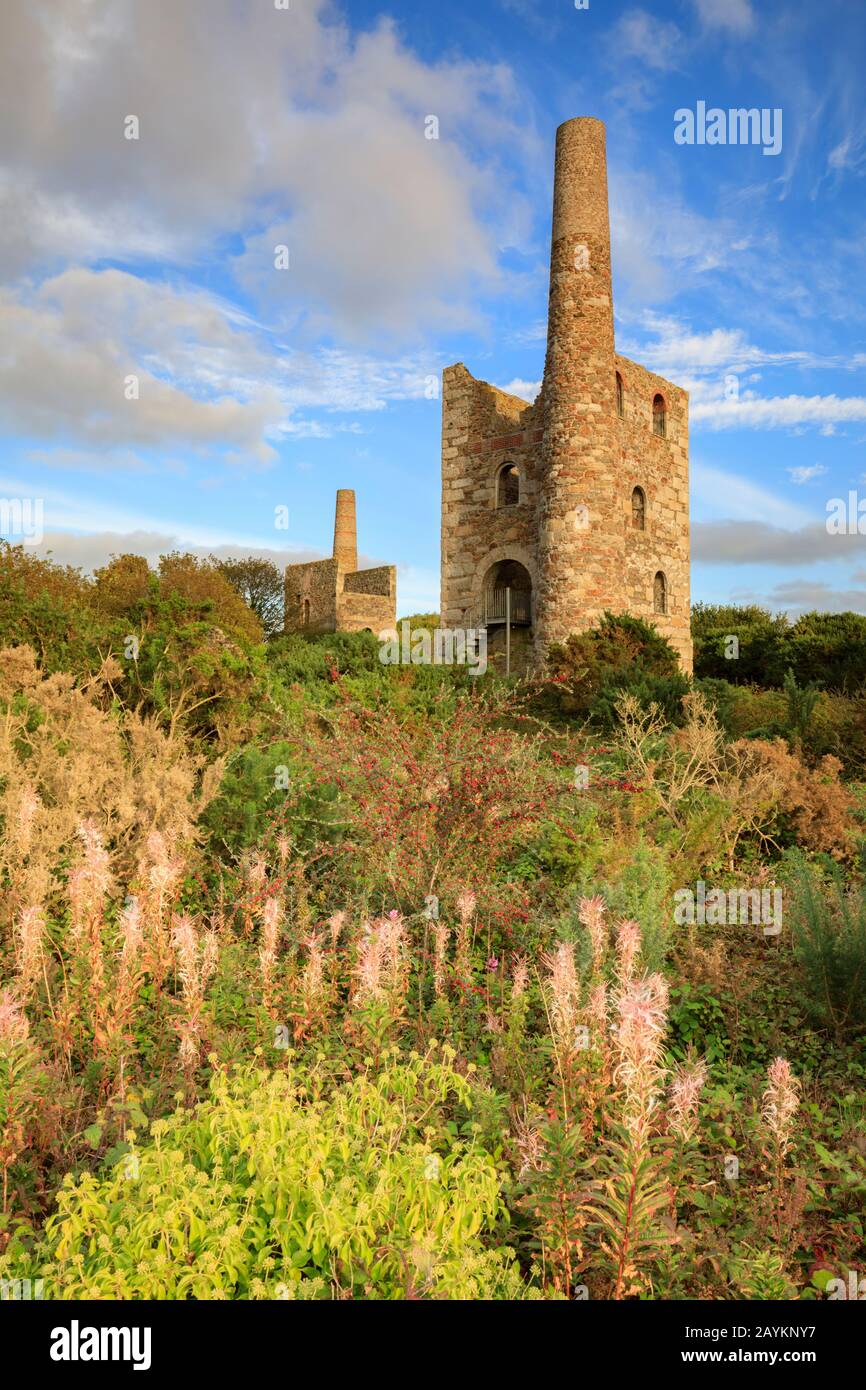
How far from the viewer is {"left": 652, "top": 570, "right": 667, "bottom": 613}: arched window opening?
2336 centimetres

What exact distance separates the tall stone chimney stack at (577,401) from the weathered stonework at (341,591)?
1741cm

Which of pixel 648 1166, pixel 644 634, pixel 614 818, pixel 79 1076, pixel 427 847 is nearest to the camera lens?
pixel 648 1166

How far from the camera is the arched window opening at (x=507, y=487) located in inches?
887

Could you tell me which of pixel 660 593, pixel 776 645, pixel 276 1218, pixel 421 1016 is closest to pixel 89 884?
pixel 421 1016

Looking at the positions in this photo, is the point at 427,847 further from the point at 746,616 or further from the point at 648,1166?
the point at 746,616

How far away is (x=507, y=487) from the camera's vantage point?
23.0 meters

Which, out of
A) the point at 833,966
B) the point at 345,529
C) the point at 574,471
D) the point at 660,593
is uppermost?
the point at 345,529

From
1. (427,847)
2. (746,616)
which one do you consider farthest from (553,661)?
(746,616)

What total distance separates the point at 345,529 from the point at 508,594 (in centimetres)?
2167

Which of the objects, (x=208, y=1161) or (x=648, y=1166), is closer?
(x=648, y=1166)

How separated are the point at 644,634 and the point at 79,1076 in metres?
15.2

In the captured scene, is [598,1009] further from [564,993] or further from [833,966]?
[833,966]
